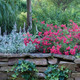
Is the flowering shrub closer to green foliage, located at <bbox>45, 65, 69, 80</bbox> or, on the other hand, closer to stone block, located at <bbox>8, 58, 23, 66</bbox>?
green foliage, located at <bbox>45, 65, 69, 80</bbox>

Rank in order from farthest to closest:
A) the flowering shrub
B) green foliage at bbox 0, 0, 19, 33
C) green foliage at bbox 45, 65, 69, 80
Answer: green foliage at bbox 0, 0, 19, 33, the flowering shrub, green foliage at bbox 45, 65, 69, 80

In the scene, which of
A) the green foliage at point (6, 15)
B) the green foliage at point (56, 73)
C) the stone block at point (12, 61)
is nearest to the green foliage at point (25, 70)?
the stone block at point (12, 61)

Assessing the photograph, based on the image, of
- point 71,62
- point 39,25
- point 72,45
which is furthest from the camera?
point 39,25

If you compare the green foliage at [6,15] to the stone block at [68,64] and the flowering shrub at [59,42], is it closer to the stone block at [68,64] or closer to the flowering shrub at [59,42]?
the flowering shrub at [59,42]

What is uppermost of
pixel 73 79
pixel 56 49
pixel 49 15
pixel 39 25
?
pixel 49 15

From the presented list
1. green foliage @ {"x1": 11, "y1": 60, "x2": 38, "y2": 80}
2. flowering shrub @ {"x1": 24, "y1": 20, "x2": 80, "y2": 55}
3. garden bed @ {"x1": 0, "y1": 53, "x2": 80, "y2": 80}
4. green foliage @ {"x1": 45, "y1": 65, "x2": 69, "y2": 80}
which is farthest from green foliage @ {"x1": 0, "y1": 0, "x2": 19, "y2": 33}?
green foliage @ {"x1": 45, "y1": 65, "x2": 69, "y2": 80}

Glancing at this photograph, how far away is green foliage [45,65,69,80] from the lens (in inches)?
97.6

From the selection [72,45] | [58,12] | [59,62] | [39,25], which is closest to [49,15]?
[58,12]

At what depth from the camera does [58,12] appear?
468cm

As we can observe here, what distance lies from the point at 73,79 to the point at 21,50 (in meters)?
1.07

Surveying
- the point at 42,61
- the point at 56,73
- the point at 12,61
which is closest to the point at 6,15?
the point at 12,61

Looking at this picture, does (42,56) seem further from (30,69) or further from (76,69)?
(76,69)

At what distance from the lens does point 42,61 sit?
8.50 ft

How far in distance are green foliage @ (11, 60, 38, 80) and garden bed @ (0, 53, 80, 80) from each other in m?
0.09
